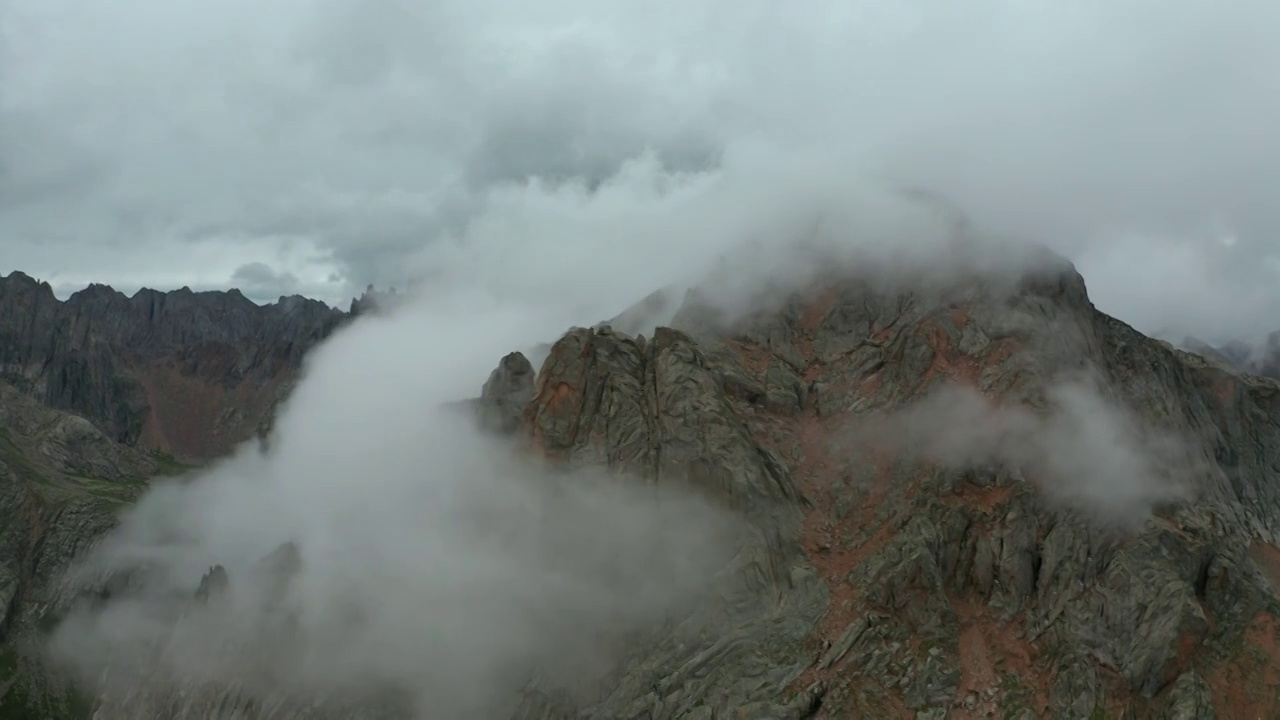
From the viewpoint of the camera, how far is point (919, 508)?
299 ft

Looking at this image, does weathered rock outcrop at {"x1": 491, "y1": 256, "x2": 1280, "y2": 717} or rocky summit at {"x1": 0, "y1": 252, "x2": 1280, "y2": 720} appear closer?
weathered rock outcrop at {"x1": 491, "y1": 256, "x2": 1280, "y2": 717}

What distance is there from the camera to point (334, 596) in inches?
4636

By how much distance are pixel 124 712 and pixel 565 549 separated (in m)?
105

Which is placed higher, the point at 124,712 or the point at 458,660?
the point at 458,660

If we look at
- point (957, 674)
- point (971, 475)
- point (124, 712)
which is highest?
point (971, 475)

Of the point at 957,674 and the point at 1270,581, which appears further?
the point at 1270,581

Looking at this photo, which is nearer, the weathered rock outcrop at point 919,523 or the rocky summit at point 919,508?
the weathered rock outcrop at point 919,523

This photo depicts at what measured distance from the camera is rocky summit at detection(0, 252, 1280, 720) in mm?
79438

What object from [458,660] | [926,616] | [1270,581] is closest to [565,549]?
[458,660]

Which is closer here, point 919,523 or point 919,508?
point 919,523

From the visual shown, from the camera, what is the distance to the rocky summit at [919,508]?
7944 centimetres

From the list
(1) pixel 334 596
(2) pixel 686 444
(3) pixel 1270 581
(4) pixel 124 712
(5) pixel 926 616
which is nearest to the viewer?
(5) pixel 926 616

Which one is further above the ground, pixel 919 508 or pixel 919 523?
pixel 919 508

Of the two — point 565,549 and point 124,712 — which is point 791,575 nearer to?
point 565,549
